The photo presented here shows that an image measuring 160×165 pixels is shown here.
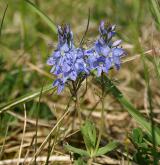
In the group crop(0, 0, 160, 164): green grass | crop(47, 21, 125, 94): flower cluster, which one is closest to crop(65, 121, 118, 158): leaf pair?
crop(0, 0, 160, 164): green grass

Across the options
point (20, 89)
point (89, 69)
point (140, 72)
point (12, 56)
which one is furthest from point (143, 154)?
point (12, 56)

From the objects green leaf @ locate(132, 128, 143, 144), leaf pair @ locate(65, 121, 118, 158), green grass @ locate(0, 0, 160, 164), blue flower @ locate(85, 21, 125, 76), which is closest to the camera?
blue flower @ locate(85, 21, 125, 76)

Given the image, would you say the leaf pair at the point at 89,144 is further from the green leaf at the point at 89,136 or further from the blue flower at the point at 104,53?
the blue flower at the point at 104,53

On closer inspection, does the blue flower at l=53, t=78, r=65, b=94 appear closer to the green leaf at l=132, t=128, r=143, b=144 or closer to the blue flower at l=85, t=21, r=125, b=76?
the blue flower at l=85, t=21, r=125, b=76

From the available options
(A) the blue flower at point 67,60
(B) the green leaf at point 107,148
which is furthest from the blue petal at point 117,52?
(B) the green leaf at point 107,148

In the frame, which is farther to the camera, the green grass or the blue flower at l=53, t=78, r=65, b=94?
the green grass

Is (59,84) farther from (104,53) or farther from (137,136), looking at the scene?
(137,136)

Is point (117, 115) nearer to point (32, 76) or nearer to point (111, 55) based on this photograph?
point (32, 76)

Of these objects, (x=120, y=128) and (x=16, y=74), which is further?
(x=16, y=74)
